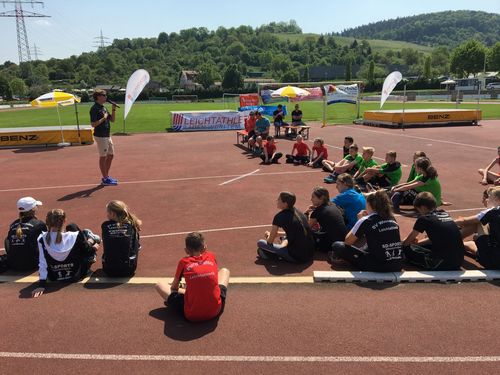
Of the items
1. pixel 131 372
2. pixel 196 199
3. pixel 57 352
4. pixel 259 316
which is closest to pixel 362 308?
pixel 259 316

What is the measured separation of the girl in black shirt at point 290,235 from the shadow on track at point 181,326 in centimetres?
183

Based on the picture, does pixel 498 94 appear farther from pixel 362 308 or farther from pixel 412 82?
pixel 362 308

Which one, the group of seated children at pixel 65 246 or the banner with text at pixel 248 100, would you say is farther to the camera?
the banner with text at pixel 248 100

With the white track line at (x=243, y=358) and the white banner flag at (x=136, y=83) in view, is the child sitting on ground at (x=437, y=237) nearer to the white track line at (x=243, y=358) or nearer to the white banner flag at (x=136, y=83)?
the white track line at (x=243, y=358)

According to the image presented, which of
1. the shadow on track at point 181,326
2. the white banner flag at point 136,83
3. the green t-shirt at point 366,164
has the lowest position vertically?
the shadow on track at point 181,326

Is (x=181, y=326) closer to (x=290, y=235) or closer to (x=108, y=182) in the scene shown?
(x=290, y=235)

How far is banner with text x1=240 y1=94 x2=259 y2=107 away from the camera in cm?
3073

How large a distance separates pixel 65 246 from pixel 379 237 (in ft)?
14.0

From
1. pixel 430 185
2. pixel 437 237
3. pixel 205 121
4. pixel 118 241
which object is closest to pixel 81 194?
pixel 118 241

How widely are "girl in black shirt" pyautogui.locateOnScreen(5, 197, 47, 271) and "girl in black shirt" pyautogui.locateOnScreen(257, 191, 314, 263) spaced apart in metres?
3.35

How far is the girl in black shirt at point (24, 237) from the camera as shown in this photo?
19.7 feet

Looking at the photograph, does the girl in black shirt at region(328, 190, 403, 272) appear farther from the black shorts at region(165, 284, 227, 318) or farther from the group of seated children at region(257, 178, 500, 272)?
the black shorts at region(165, 284, 227, 318)

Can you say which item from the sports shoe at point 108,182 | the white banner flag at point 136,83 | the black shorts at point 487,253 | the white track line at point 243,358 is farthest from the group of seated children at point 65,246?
the white banner flag at point 136,83

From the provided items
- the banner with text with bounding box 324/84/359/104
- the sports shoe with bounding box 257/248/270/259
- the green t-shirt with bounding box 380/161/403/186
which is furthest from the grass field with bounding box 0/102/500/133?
the sports shoe with bounding box 257/248/270/259
